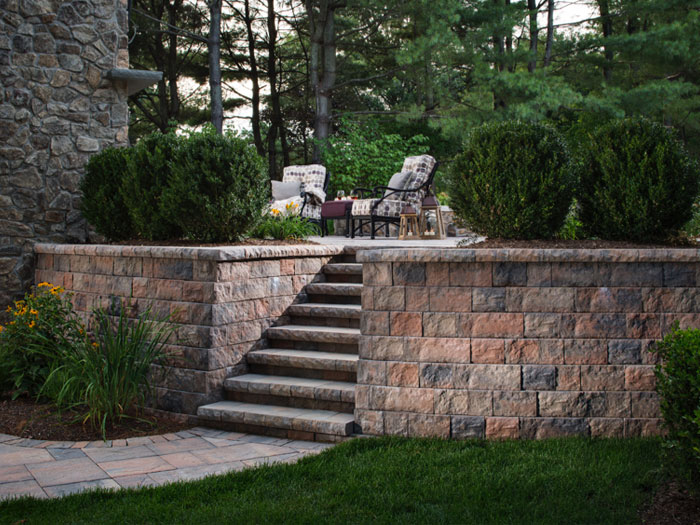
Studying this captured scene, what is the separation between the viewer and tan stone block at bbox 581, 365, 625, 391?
153 inches

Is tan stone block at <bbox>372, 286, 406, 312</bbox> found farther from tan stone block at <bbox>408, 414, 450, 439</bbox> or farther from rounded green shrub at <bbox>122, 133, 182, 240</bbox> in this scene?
rounded green shrub at <bbox>122, 133, 182, 240</bbox>

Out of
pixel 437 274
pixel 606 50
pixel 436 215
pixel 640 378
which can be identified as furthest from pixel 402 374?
pixel 606 50

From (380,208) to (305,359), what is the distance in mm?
4698

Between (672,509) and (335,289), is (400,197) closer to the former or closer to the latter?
(335,289)

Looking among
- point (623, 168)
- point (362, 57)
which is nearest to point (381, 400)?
point (623, 168)

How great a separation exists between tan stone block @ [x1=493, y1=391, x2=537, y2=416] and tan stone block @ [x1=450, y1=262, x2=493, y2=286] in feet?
2.14

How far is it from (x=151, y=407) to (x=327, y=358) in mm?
1312

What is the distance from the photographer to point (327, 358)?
184 inches

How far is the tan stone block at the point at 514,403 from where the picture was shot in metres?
3.93

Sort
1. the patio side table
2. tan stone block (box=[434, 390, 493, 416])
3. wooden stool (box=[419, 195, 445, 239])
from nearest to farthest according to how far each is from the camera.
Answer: tan stone block (box=[434, 390, 493, 416]), wooden stool (box=[419, 195, 445, 239]), the patio side table

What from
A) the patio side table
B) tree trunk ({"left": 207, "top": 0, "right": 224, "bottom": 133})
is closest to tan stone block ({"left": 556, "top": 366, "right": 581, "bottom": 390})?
the patio side table

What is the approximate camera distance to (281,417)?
14.1ft

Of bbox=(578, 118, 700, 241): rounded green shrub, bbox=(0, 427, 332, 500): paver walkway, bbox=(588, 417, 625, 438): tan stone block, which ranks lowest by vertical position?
bbox=(0, 427, 332, 500): paver walkway

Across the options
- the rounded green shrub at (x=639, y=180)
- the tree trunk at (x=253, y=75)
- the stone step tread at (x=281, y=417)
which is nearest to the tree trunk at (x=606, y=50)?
the tree trunk at (x=253, y=75)
